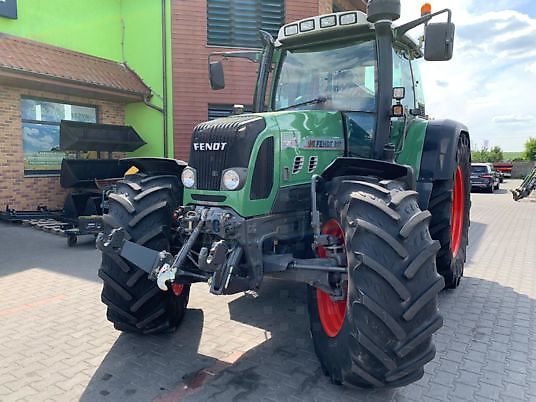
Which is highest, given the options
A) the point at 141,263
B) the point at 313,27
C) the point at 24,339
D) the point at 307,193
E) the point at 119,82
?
the point at 119,82

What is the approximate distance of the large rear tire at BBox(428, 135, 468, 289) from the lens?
4.55m

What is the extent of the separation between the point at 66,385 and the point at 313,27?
11.6ft

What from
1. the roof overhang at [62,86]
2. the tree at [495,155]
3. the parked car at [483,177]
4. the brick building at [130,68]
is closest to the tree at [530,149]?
the tree at [495,155]

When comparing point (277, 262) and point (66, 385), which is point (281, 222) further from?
point (66, 385)

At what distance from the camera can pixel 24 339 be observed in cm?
385

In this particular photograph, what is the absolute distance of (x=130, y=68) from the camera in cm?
1267

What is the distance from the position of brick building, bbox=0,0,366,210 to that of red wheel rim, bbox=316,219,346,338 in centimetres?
893

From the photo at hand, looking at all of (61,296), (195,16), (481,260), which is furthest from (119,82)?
(481,260)

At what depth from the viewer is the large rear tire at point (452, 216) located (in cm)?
455

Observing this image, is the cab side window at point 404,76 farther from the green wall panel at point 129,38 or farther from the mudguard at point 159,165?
the green wall panel at point 129,38

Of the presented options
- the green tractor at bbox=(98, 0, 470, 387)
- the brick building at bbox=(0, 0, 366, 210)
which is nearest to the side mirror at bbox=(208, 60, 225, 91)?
the green tractor at bbox=(98, 0, 470, 387)

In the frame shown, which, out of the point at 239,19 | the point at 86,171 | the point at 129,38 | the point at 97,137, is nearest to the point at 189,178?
the point at 86,171

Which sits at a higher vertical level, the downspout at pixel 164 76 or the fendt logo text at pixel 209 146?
the downspout at pixel 164 76

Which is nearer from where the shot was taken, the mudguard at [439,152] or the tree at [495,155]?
the mudguard at [439,152]
